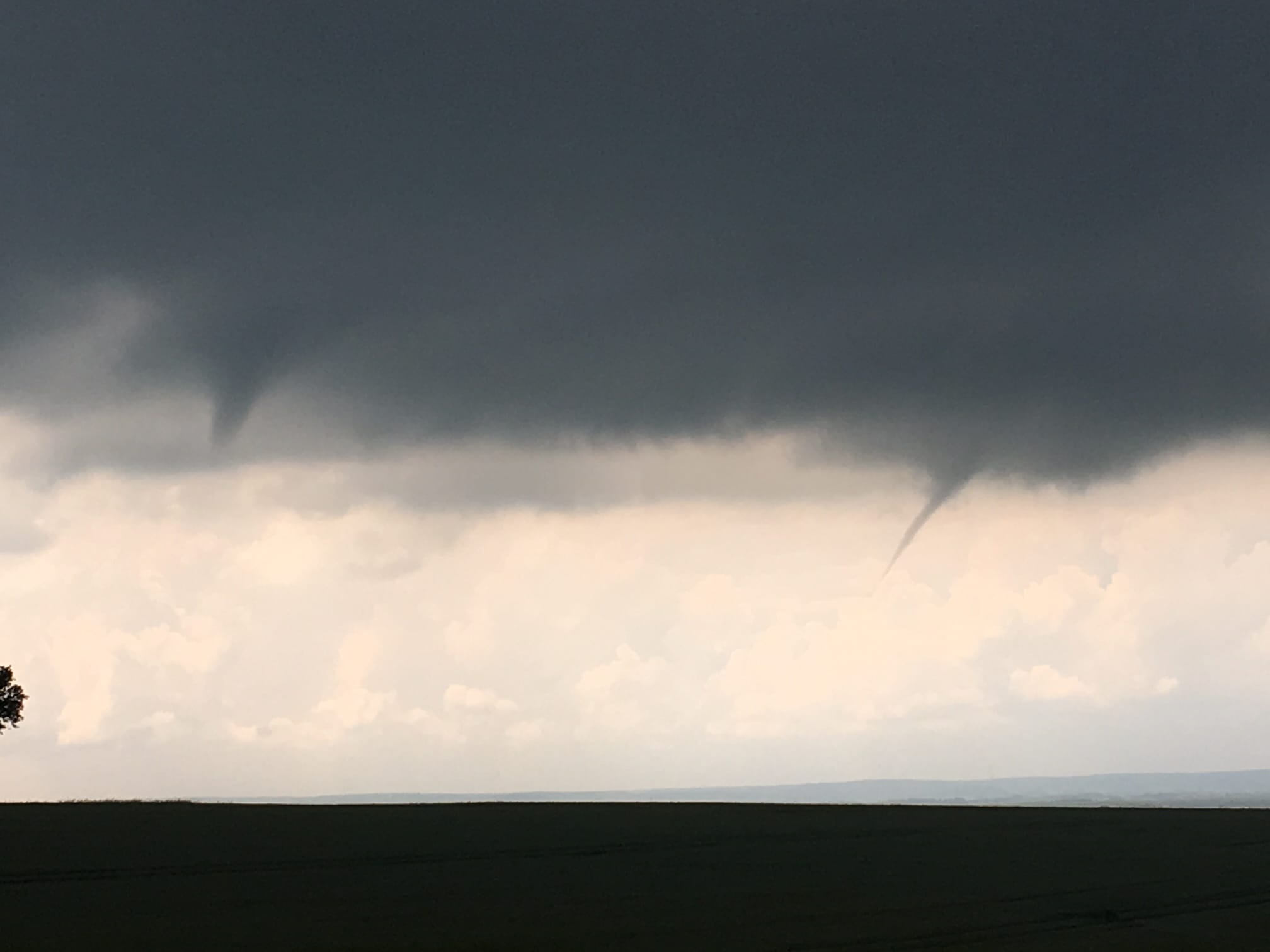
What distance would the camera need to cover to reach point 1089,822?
355ft

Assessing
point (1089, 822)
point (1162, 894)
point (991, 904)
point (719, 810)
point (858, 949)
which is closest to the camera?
point (858, 949)

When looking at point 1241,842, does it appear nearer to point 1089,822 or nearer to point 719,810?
point 1089,822

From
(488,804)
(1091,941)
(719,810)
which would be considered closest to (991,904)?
(1091,941)

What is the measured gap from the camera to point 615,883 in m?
62.1

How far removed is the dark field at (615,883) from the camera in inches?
1797

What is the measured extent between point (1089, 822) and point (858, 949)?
241ft

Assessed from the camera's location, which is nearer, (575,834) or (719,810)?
(575,834)

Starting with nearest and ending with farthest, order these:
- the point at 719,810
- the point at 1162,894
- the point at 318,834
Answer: the point at 1162,894 → the point at 318,834 → the point at 719,810

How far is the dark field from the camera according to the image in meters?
45.7

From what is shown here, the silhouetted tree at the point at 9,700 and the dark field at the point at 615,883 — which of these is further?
the silhouetted tree at the point at 9,700

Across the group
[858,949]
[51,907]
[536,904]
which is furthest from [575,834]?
[858,949]

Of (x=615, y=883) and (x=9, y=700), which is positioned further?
(x=9, y=700)

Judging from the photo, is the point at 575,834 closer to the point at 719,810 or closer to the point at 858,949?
the point at 719,810

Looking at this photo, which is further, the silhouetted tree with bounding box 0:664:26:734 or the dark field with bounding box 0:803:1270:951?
the silhouetted tree with bounding box 0:664:26:734
